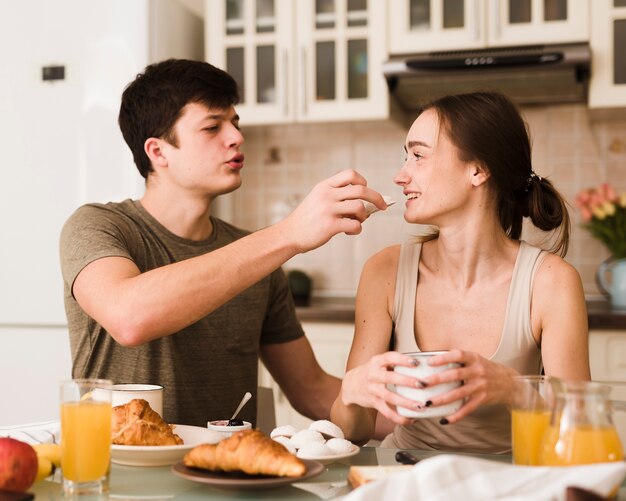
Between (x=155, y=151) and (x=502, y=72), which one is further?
(x=502, y=72)

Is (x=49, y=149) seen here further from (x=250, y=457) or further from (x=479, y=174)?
(x=250, y=457)

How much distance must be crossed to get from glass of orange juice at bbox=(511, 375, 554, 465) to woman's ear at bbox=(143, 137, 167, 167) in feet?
3.43

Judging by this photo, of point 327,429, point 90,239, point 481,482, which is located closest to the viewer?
point 481,482

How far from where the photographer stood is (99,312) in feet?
4.59

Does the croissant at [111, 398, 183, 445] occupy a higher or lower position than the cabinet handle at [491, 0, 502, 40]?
lower

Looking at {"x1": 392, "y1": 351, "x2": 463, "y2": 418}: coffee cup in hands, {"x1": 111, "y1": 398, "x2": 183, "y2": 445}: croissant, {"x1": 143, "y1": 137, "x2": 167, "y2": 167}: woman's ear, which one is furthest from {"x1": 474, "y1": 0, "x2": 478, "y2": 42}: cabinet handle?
{"x1": 111, "y1": 398, "x2": 183, "y2": 445}: croissant

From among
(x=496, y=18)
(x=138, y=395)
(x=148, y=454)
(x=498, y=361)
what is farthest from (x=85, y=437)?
(x=496, y=18)

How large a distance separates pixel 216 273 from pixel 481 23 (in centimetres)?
185

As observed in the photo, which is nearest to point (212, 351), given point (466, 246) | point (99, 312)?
point (99, 312)

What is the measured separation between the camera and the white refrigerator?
2.80 m

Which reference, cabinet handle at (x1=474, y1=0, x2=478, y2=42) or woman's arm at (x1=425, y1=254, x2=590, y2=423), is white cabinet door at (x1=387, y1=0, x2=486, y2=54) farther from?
woman's arm at (x1=425, y1=254, x2=590, y2=423)

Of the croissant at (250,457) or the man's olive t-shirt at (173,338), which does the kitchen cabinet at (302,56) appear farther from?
the croissant at (250,457)

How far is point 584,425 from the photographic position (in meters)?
0.94

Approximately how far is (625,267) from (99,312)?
1.93 m
